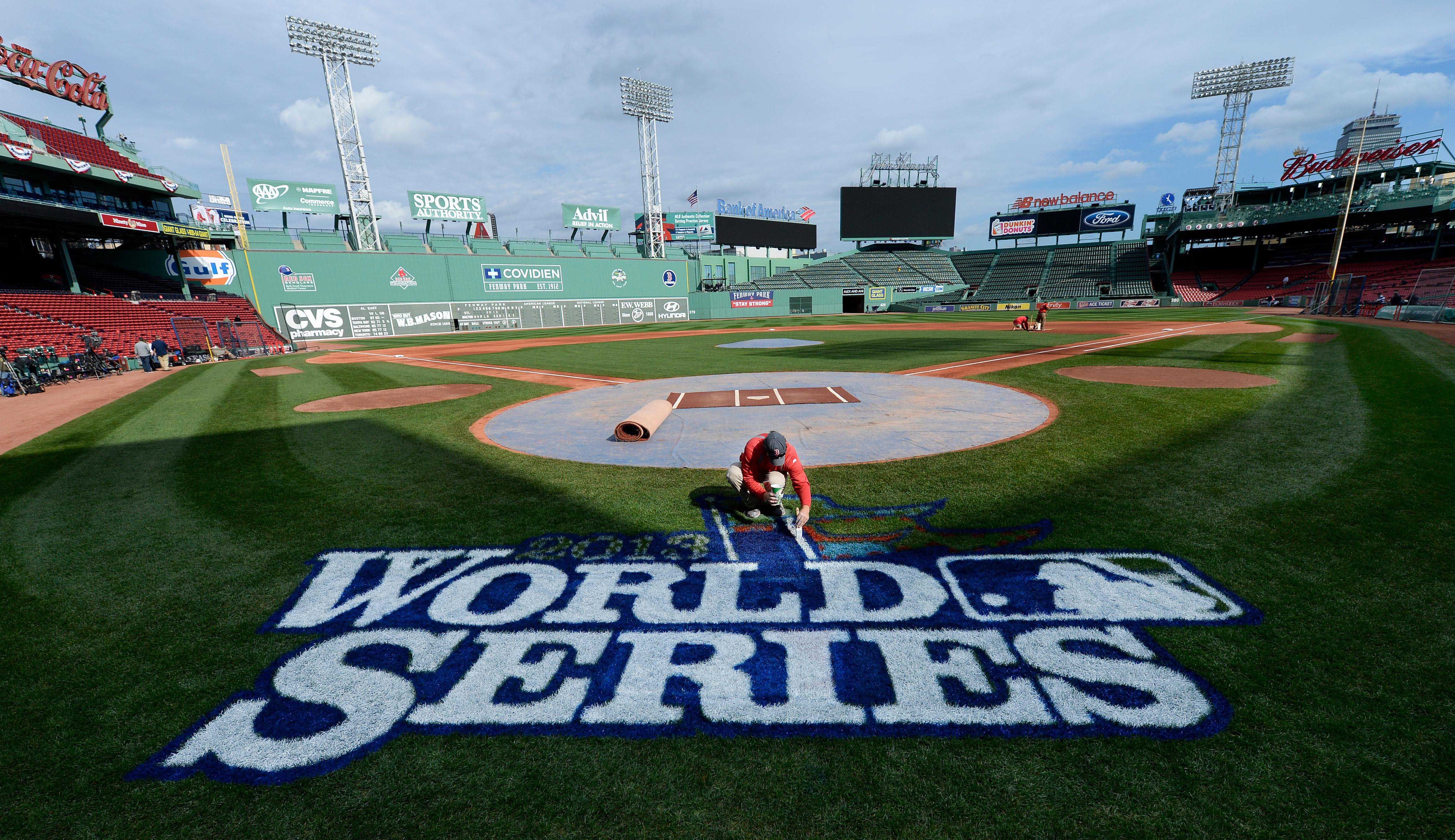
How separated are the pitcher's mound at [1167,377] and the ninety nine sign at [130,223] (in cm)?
4859

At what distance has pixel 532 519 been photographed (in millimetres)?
6371

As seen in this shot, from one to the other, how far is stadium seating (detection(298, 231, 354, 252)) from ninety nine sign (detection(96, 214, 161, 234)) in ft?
41.1

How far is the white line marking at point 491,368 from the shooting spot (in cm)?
1756

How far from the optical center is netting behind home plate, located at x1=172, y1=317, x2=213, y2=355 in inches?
1184

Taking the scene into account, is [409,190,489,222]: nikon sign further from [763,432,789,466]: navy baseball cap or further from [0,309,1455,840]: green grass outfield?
[763,432,789,466]: navy baseball cap

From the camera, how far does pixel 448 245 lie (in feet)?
186

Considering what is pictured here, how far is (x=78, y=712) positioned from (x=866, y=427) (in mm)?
9445

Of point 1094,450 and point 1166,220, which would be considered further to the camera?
point 1166,220

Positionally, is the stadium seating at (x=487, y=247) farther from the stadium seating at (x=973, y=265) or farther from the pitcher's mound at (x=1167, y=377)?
the stadium seating at (x=973, y=265)

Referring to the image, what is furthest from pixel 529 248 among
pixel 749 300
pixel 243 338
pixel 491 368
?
pixel 491 368

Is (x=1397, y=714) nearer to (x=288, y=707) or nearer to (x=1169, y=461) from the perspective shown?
(x=1169, y=461)

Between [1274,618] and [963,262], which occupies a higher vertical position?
[963,262]

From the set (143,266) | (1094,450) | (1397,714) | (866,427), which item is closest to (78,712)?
(1397,714)

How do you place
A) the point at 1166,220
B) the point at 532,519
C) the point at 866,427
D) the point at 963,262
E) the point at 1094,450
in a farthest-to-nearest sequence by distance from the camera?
the point at 963,262 < the point at 1166,220 < the point at 866,427 < the point at 1094,450 < the point at 532,519
